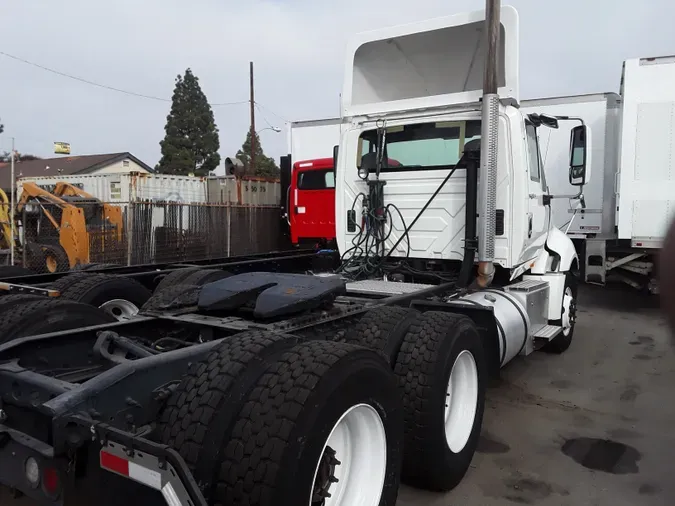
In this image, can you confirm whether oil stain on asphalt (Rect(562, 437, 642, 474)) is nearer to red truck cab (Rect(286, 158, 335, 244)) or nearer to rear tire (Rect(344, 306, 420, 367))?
rear tire (Rect(344, 306, 420, 367))

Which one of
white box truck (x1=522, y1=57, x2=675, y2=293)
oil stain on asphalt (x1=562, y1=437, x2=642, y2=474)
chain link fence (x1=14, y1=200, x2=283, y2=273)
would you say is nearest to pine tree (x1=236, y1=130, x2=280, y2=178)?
chain link fence (x1=14, y1=200, x2=283, y2=273)

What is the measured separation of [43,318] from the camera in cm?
351

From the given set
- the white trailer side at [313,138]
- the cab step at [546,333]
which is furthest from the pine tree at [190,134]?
the cab step at [546,333]

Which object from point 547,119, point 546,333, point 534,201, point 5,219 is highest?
point 547,119

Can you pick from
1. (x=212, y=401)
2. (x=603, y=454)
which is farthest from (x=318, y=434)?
(x=603, y=454)

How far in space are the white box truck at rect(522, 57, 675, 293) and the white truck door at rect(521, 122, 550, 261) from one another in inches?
84.8

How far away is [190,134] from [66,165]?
1101 cm

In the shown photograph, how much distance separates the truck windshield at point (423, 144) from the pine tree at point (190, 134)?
4578 centimetres

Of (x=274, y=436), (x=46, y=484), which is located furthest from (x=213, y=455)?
(x=46, y=484)

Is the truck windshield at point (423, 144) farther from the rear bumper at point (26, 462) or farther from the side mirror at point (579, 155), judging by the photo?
the rear bumper at point (26, 462)

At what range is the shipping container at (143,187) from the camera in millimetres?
17500

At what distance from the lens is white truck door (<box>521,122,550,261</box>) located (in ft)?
19.1

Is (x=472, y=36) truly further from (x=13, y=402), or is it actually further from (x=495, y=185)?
(x=13, y=402)

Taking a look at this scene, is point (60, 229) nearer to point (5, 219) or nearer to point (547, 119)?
point (5, 219)
